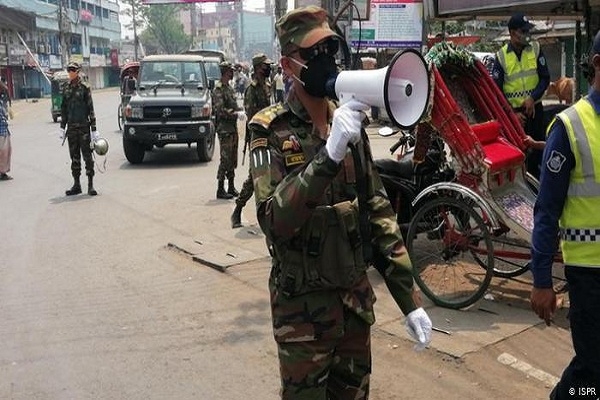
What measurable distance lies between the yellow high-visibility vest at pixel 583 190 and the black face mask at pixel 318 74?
96 cm

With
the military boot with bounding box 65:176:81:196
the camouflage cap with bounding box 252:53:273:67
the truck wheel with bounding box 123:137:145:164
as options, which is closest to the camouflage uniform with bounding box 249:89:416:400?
the camouflage cap with bounding box 252:53:273:67

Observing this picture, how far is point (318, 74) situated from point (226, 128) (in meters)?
7.10

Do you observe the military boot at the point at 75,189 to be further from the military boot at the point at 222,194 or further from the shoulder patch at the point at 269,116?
the shoulder patch at the point at 269,116

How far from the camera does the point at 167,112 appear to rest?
502 inches

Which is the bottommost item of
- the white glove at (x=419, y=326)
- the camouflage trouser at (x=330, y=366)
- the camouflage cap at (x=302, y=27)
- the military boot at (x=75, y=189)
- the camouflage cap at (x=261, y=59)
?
the military boot at (x=75, y=189)

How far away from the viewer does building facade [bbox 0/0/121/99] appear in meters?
46.4

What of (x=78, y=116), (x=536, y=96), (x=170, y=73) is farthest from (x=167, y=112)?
(x=536, y=96)

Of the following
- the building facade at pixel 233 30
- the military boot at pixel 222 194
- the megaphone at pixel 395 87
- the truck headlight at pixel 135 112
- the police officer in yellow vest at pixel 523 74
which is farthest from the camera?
the building facade at pixel 233 30

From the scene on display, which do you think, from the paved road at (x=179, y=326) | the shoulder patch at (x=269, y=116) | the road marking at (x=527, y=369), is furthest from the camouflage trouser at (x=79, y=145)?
the shoulder patch at (x=269, y=116)

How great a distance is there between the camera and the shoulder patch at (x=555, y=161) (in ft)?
8.08

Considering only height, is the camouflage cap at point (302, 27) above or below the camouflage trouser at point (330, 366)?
above

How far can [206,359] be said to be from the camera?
415cm

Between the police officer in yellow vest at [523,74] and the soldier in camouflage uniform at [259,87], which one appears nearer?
the police officer in yellow vest at [523,74]

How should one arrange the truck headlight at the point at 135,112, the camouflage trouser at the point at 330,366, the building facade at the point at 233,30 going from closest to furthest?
1. the camouflage trouser at the point at 330,366
2. the truck headlight at the point at 135,112
3. the building facade at the point at 233,30
